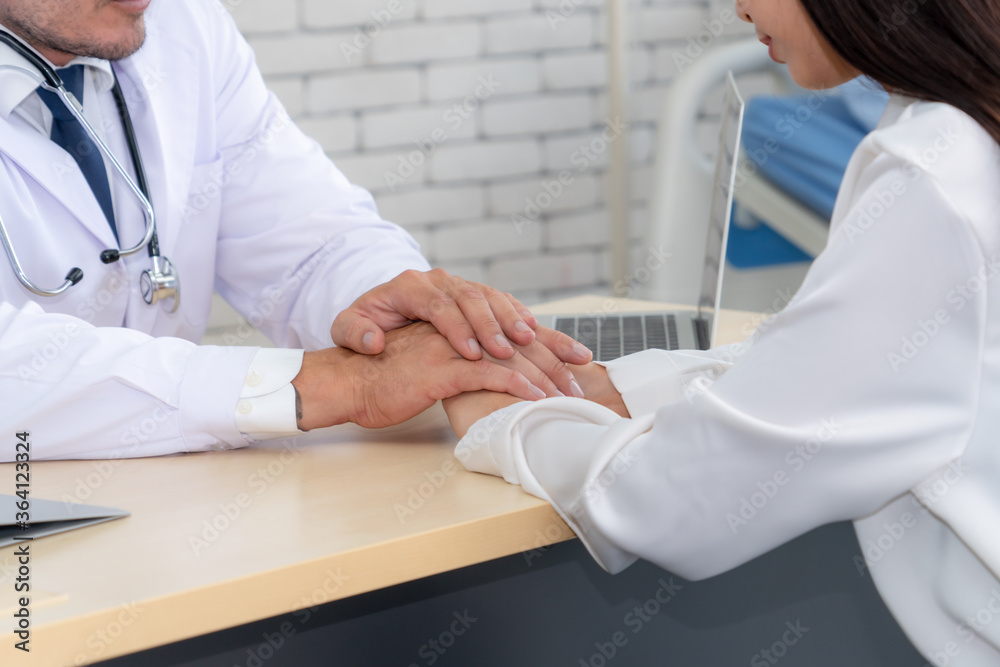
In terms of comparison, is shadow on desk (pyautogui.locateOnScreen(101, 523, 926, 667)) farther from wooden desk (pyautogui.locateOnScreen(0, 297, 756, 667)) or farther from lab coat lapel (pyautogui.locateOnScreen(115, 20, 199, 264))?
lab coat lapel (pyautogui.locateOnScreen(115, 20, 199, 264))

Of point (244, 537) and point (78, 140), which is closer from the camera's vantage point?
point (244, 537)

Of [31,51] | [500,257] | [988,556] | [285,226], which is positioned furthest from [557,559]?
[500,257]

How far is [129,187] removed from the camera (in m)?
1.05

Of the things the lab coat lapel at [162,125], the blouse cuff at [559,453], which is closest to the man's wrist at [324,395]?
the blouse cuff at [559,453]

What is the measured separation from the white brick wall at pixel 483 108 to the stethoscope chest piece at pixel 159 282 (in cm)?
105

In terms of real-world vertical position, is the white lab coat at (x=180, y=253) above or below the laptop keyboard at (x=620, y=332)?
above

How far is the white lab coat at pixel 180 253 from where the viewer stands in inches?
28.7

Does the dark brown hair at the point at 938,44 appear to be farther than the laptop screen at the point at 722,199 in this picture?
No

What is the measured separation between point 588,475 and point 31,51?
0.76 m

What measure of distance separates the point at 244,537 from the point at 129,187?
624 millimetres

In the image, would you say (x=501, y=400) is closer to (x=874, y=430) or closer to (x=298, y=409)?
(x=298, y=409)

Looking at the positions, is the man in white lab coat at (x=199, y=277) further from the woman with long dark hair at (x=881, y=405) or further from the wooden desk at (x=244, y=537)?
the woman with long dark hair at (x=881, y=405)

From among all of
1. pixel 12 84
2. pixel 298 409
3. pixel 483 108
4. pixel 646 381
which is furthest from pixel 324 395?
pixel 483 108

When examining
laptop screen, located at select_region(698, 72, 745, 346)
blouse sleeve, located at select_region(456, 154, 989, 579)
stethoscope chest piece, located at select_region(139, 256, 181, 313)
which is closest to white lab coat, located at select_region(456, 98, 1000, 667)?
blouse sleeve, located at select_region(456, 154, 989, 579)
